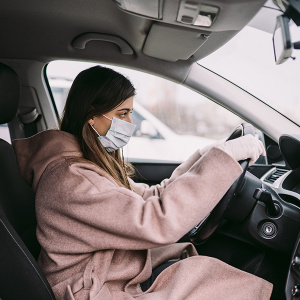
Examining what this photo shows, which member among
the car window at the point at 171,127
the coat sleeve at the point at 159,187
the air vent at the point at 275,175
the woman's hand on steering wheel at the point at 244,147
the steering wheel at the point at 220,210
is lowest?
the car window at the point at 171,127

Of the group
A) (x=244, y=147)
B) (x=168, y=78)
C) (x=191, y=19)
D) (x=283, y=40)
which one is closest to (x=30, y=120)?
(x=168, y=78)

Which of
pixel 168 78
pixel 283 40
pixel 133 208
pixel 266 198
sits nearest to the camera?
pixel 283 40

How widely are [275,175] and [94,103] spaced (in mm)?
987

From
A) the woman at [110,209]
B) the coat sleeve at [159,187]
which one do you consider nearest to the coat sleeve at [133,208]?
the woman at [110,209]

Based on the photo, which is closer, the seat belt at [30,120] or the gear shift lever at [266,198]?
the gear shift lever at [266,198]

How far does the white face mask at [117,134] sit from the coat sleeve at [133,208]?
0.27m

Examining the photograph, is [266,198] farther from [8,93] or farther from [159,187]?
[8,93]

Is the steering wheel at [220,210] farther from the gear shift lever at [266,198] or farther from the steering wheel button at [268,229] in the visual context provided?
the steering wheel button at [268,229]

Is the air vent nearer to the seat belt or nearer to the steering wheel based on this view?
the steering wheel

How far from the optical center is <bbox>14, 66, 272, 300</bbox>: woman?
4.00ft

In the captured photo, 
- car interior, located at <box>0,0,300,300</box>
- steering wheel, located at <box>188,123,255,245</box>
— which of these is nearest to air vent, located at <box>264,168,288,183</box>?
car interior, located at <box>0,0,300,300</box>

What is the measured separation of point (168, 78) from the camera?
2158mm

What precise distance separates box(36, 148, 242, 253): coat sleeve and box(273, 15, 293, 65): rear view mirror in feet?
1.09

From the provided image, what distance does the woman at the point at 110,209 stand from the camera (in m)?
1.22
